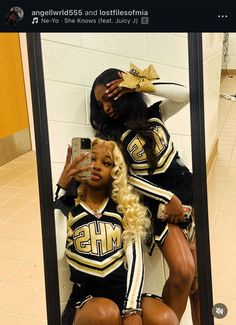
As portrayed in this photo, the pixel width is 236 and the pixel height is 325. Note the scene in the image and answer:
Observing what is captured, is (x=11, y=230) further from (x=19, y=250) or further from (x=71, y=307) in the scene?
(x=71, y=307)

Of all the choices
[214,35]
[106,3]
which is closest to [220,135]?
[214,35]

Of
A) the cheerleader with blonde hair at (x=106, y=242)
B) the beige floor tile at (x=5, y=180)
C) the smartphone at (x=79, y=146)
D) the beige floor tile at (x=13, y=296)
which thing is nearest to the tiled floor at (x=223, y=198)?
the cheerleader with blonde hair at (x=106, y=242)

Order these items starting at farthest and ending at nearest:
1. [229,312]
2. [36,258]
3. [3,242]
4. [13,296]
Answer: [3,242], [36,258], [13,296], [229,312]

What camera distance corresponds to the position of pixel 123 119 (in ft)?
2.37

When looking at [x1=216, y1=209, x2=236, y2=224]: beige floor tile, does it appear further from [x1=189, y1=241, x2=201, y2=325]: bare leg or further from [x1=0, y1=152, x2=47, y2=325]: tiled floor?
[x1=0, y1=152, x2=47, y2=325]: tiled floor

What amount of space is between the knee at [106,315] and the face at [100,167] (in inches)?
9.1

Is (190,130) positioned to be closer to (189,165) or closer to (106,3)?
(189,165)

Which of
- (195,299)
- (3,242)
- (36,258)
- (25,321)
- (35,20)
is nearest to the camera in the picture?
(35,20)

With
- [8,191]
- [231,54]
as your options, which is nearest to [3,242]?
[8,191]

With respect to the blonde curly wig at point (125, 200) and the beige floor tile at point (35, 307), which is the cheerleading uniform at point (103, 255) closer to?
the blonde curly wig at point (125, 200)

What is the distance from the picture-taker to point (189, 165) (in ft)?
2.33

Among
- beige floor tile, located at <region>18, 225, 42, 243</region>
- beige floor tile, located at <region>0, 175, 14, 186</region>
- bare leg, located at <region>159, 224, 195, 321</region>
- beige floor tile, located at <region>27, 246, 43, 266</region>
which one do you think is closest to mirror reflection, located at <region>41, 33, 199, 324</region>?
bare leg, located at <region>159, 224, 195, 321</region>

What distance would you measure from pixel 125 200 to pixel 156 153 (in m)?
0.11

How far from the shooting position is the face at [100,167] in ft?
2.42
